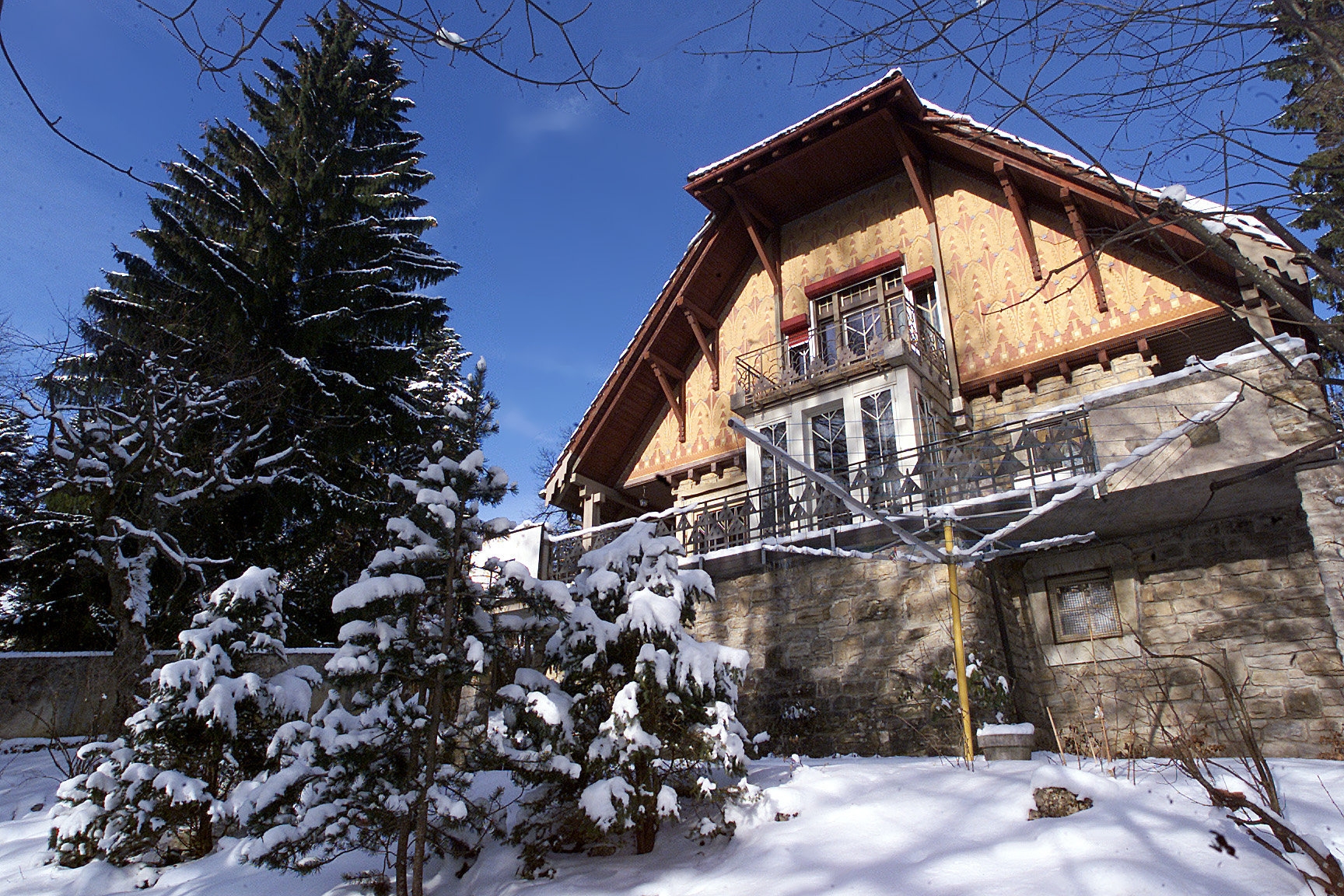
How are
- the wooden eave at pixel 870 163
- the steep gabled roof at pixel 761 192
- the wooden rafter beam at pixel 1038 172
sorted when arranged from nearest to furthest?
the wooden rafter beam at pixel 1038 172 < the wooden eave at pixel 870 163 < the steep gabled roof at pixel 761 192

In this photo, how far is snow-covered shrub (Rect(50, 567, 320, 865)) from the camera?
22.6 feet

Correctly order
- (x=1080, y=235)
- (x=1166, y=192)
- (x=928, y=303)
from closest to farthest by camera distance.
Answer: (x=1166, y=192) < (x=1080, y=235) < (x=928, y=303)

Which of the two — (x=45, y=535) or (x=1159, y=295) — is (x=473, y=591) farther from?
(x=45, y=535)

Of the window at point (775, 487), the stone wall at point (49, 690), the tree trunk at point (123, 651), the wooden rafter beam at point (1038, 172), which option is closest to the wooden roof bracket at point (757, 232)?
the window at point (775, 487)

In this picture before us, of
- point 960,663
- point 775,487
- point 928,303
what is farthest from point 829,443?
point 960,663

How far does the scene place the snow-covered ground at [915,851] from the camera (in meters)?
3.95

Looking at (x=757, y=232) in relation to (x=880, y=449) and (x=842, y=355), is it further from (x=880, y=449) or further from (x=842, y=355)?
(x=880, y=449)

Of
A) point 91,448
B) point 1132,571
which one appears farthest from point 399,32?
point 91,448

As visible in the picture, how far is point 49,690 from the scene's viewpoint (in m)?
12.6

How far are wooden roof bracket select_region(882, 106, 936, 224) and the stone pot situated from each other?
921 centimetres

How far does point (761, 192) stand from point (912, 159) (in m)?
2.89

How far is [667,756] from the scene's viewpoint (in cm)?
582

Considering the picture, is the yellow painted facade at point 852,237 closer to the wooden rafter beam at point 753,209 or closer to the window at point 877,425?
the wooden rafter beam at point 753,209

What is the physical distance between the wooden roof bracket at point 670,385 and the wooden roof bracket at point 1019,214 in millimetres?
6513
